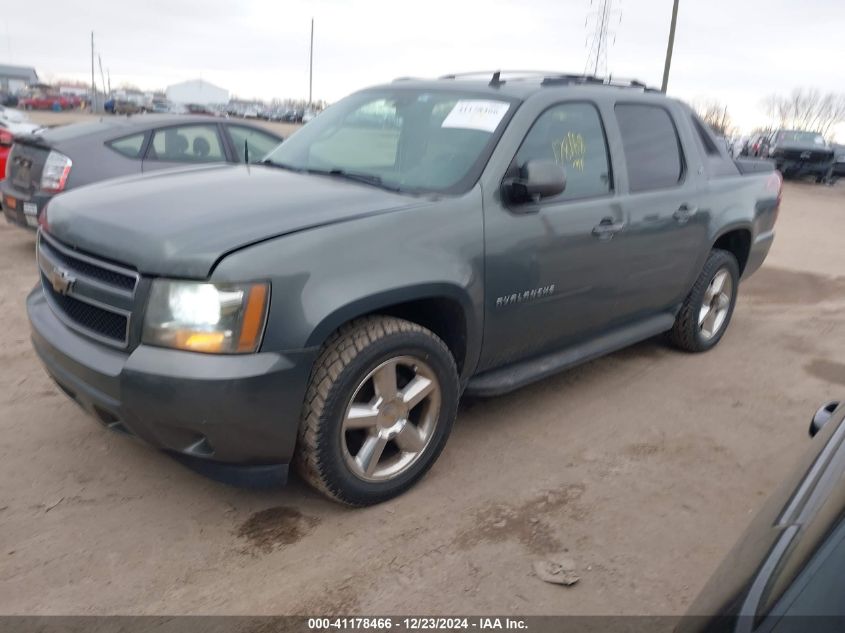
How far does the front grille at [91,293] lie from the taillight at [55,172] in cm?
383

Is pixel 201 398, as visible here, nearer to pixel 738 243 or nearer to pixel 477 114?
pixel 477 114

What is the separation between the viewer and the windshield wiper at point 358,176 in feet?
11.0

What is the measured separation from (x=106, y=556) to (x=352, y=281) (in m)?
1.36

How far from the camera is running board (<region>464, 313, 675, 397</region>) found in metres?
3.53

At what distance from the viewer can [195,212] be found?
2824 mm

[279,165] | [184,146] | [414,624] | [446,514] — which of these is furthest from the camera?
[184,146]

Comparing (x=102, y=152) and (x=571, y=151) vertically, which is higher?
(x=571, y=151)

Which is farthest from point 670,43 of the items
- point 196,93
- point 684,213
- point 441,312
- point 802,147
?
point 196,93

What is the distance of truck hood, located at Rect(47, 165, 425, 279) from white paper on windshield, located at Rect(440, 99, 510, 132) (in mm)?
604

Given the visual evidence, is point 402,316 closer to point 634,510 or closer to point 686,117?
point 634,510

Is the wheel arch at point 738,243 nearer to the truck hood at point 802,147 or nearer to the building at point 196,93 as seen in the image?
the truck hood at point 802,147

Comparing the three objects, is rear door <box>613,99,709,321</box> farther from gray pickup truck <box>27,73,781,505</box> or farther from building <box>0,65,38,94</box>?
building <box>0,65,38,94</box>

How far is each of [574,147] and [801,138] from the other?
23121 mm

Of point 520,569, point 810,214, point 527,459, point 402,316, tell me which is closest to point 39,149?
point 402,316
